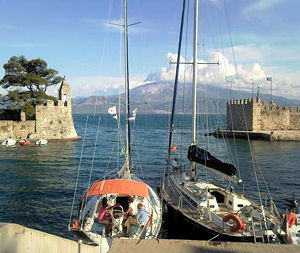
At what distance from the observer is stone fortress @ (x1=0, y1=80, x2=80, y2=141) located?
4053 cm

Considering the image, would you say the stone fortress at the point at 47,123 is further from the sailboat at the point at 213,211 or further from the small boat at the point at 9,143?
the sailboat at the point at 213,211

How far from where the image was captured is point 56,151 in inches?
1324

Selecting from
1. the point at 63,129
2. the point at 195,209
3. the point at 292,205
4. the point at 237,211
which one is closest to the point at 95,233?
the point at 195,209

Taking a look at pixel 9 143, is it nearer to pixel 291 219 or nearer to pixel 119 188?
pixel 119 188

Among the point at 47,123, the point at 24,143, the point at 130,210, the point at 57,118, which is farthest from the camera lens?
the point at 57,118

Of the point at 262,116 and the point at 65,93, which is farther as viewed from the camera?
the point at 262,116

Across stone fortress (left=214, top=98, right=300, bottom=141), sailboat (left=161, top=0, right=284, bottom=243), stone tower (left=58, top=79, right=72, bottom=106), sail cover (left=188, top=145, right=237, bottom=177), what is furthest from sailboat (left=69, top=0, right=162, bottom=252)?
stone fortress (left=214, top=98, right=300, bottom=141)

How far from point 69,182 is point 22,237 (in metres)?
18.4

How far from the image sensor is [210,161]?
13055 mm

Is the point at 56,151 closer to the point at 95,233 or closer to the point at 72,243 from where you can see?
the point at 95,233

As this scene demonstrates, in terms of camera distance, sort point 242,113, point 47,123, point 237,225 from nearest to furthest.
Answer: point 237,225 < point 47,123 < point 242,113

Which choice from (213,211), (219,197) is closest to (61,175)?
(219,197)

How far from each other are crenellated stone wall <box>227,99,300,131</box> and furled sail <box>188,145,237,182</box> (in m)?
39.7

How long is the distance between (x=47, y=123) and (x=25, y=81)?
7064 mm
